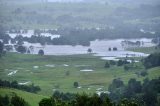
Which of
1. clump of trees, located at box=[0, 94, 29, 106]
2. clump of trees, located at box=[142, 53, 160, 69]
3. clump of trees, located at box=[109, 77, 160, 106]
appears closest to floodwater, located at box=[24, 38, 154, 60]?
clump of trees, located at box=[142, 53, 160, 69]

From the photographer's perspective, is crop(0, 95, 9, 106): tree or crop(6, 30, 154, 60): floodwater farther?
crop(6, 30, 154, 60): floodwater

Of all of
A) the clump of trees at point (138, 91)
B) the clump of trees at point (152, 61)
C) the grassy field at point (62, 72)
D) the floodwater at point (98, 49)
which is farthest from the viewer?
the floodwater at point (98, 49)

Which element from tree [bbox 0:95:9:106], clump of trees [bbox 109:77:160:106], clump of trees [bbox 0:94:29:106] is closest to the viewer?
clump of trees [bbox 0:94:29:106]

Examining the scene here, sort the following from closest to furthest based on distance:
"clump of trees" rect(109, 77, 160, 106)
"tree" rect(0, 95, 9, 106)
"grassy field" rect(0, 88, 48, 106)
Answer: "tree" rect(0, 95, 9, 106), "grassy field" rect(0, 88, 48, 106), "clump of trees" rect(109, 77, 160, 106)

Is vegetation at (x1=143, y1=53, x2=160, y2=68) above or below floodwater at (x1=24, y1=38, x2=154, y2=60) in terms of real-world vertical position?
below

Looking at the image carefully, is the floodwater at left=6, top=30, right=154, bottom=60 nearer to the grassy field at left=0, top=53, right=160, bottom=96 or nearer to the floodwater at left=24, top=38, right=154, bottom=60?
the floodwater at left=24, top=38, right=154, bottom=60

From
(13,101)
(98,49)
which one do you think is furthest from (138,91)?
(98,49)

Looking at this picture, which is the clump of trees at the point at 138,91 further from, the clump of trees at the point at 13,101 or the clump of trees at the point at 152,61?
the clump of trees at the point at 152,61

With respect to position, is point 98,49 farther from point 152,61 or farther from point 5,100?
point 5,100

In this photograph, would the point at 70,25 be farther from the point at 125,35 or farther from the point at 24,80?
the point at 24,80

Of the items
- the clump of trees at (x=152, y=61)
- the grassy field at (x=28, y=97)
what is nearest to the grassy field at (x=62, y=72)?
the clump of trees at (x=152, y=61)
